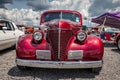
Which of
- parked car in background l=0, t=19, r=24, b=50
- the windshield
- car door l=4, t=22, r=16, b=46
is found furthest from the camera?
car door l=4, t=22, r=16, b=46

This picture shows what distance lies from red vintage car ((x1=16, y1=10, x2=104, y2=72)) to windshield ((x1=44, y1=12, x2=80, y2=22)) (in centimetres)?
148

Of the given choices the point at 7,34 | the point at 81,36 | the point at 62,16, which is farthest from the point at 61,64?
the point at 7,34

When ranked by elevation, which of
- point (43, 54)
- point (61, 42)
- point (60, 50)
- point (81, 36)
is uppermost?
point (81, 36)

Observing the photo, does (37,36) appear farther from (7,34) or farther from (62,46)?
(7,34)

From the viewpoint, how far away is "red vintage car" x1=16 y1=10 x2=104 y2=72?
5.62 m

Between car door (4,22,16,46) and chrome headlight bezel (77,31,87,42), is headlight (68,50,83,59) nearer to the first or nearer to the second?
chrome headlight bezel (77,31,87,42)

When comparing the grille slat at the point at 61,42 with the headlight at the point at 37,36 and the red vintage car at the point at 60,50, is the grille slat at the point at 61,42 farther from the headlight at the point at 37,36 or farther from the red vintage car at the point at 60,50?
the headlight at the point at 37,36

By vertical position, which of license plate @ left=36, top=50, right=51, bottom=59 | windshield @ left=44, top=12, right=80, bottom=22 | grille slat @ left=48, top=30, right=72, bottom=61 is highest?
windshield @ left=44, top=12, right=80, bottom=22

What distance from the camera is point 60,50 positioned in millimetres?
5691

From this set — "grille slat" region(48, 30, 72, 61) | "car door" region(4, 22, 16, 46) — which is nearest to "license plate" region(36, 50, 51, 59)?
"grille slat" region(48, 30, 72, 61)

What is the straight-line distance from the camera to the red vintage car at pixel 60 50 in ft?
18.4

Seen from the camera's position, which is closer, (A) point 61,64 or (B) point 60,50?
(A) point 61,64

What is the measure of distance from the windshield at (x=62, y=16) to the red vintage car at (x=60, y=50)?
1.48 m

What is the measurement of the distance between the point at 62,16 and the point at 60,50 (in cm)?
204
